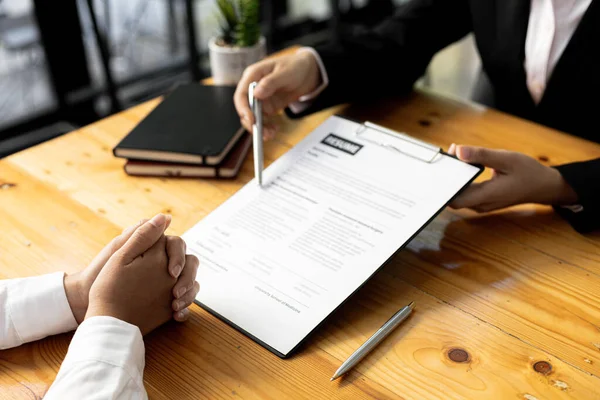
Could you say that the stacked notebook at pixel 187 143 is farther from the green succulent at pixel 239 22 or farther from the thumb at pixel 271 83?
the green succulent at pixel 239 22

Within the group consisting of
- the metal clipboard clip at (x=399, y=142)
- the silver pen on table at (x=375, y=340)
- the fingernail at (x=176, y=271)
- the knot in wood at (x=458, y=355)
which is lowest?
the knot in wood at (x=458, y=355)

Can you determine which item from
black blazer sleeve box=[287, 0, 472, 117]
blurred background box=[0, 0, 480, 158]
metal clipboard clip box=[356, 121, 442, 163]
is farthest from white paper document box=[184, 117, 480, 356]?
blurred background box=[0, 0, 480, 158]

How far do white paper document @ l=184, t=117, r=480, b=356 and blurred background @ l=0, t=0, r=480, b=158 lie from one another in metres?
0.92

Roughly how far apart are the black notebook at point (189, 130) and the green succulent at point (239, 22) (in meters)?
0.12

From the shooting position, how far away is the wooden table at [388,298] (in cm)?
70

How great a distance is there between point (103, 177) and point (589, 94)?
95 centimetres

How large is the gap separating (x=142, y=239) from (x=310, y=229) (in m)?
0.24

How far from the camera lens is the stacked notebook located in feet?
3.35

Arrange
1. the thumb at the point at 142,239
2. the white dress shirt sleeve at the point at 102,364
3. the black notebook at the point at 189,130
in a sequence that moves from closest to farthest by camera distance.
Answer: the white dress shirt sleeve at the point at 102,364, the thumb at the point at 142,239, the black notebook at the point at 189,130

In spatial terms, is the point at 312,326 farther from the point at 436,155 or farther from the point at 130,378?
the point at 436,155

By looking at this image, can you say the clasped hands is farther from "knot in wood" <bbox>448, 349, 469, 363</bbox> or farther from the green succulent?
the green succulent

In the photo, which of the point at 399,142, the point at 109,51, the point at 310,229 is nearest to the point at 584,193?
the point at 399,142

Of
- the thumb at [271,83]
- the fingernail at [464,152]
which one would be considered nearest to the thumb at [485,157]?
the fingernail at [464,152]

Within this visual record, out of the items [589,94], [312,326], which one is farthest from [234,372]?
[589,94]
